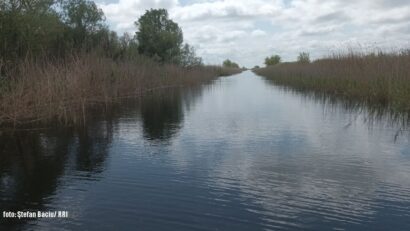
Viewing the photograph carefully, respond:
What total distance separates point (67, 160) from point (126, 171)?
131cm

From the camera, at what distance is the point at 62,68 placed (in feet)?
44.0

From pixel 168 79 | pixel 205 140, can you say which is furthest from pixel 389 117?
pixel 168 79

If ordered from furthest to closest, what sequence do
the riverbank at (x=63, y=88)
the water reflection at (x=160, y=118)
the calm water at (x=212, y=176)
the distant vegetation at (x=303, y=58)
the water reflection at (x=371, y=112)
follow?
the distant vegetation at (x=303, y=58) → the water reflection at (x=371, y=112) → the riverbank at (x=63, y=88) → the water reflection at (x=160, y=118) → the calm water at (x=212, y=176)

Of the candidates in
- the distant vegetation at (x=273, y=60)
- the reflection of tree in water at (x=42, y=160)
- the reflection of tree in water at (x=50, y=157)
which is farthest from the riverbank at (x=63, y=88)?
the distant vegetation at (x=273, y=60)

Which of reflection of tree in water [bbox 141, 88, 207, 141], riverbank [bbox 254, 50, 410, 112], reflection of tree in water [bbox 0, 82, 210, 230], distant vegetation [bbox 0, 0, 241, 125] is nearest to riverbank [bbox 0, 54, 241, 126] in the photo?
distant vegetation [bbox 0, 0, 241, 125]

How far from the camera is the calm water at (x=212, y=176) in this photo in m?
4.53

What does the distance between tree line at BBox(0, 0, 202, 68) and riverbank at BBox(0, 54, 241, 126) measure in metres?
0.64

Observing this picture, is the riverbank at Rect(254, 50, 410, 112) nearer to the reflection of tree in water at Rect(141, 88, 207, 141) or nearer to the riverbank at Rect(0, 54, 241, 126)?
the reflection of tree in water at Rect(141, 88, 207, 141)

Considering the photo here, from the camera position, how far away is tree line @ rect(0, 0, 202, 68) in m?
13.3

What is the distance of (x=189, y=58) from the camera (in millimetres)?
43406

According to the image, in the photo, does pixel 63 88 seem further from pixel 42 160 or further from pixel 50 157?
pixel 42 160

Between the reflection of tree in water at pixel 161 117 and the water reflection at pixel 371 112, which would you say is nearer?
the reflection of tree in water at pixel 161 117

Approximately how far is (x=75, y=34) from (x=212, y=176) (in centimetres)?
2257

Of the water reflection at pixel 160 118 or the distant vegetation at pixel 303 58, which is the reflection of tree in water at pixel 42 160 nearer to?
the water reflection at pixel 160 118
